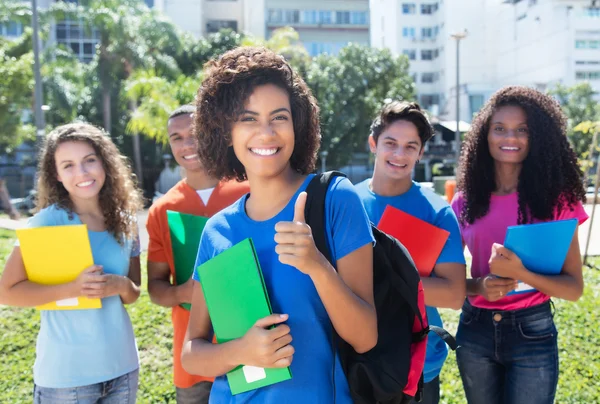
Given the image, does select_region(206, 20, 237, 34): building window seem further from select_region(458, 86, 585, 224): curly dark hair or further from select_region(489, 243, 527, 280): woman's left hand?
select_region(489, 243, 527, 280): woman's left hand

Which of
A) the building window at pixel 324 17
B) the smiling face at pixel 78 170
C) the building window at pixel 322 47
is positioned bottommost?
the smiling face at pixel 78 170

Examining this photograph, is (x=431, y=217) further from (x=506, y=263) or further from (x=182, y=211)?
(x=182, y=211)

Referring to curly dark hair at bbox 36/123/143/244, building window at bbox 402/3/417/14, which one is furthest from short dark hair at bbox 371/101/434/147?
building window at bbox 402/3/417/14

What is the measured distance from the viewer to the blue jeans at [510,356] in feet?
7.30

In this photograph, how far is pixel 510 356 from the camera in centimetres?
228

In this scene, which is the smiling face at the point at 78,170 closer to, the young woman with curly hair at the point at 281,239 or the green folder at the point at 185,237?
Result: the green folder at the point at 185,237

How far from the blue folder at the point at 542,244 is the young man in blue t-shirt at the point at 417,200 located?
23 cm

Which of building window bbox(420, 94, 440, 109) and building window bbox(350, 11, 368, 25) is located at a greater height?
building window bbox(350, 11, 368, 25)

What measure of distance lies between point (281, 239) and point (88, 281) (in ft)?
4.09

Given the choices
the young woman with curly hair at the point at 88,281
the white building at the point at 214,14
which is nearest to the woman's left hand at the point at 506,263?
the young woman with curly hair at the point at 88,281

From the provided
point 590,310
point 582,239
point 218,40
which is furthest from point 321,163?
point 590,310

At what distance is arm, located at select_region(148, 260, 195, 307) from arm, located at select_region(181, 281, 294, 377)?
0.59 meters

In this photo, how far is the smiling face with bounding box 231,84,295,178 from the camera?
5.13ft

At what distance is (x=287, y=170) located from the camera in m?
1.65
